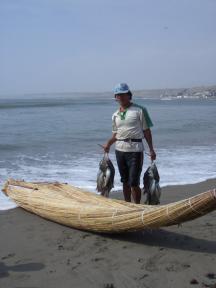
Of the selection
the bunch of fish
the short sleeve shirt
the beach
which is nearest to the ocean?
the bunch of fish

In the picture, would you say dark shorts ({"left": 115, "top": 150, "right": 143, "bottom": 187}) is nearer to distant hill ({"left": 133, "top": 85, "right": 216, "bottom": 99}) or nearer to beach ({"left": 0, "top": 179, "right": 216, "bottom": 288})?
beach ({"left": 0, "top": 179, "right": 216, "bottom": 288})

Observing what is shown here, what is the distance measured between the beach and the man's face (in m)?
1.77

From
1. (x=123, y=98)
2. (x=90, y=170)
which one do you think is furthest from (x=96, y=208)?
(x=90, y=170)

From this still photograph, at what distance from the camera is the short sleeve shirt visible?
602 cm

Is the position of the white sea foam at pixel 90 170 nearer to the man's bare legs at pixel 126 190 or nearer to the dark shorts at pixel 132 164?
the man's bare legs at pixel 126 190

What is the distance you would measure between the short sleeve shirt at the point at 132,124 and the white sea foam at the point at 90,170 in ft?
7.74

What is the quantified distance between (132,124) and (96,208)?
1.34 metres

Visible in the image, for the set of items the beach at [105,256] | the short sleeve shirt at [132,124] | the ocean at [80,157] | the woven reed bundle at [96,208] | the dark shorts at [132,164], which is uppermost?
the short sleeve shirt at [132,124]

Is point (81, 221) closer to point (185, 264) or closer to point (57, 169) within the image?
point (185, 264)

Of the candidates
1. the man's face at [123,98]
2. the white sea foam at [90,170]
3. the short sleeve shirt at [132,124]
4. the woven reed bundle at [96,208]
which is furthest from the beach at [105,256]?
the white sea foam at [90,170]

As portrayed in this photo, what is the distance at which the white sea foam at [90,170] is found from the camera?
947 centimetres

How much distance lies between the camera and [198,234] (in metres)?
5.49

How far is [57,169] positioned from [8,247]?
5730mm

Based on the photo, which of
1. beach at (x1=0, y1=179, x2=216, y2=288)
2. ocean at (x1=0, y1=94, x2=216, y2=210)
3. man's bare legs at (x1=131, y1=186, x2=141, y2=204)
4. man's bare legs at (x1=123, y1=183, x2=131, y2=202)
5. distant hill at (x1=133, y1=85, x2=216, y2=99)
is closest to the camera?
beach at (x1=0, y1=179, x2=216, y2=288)
